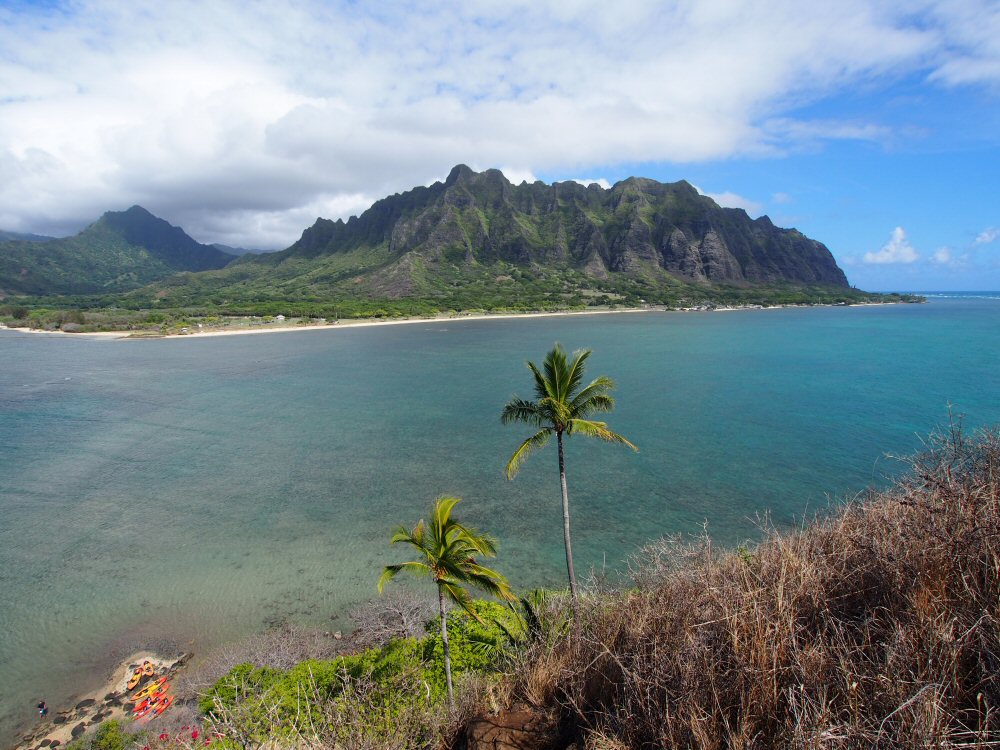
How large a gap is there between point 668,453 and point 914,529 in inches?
1386

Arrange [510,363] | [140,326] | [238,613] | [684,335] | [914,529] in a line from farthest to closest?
[140,326] < [684,335] < [510,363] < [238,613] < [914,529]

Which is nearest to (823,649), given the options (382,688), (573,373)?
(382,688)

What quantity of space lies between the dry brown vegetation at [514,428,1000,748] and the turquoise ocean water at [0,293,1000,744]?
54.7ft

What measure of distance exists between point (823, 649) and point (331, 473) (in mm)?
38642

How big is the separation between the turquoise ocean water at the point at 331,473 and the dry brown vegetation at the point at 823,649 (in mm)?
16662

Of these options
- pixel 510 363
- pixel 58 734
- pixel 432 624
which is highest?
pixel 510 363

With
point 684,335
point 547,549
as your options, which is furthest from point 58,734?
point 684,335

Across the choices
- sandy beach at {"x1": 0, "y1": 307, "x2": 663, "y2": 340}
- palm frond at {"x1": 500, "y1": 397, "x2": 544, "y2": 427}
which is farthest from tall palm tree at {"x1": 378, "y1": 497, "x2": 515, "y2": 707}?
sandy beach at {"x1": 0, "y1": 307, "x2": 663, "y2": 340}

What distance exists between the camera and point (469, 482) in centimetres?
3778

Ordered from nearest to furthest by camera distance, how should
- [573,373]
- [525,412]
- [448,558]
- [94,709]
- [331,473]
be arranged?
1. [448,558]
2. [94,709]
3. [573,373]
4. [525,412]
5. [331,473]

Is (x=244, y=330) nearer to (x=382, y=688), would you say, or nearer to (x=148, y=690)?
(x=148, y=690)

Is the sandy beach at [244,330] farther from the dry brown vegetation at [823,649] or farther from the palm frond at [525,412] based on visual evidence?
the dry brown vegetation at [823,649]

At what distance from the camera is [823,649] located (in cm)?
664

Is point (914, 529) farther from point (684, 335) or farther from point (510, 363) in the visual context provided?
point (684, 335)
